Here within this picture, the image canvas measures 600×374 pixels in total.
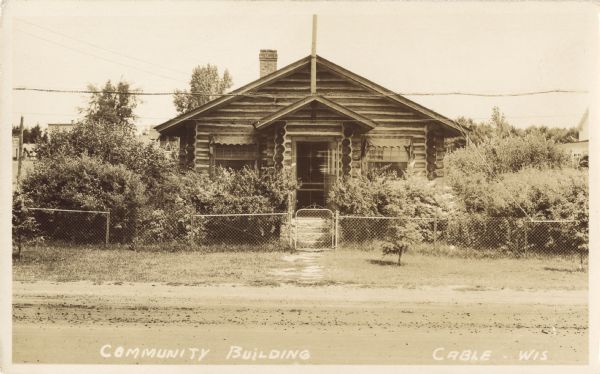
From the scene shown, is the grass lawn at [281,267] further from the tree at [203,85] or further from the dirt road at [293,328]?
the tree at [203,85]

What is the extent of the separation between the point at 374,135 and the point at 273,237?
4.54 m

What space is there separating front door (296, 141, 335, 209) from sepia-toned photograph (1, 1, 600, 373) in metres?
0.10

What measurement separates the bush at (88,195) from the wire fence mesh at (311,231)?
0.03m

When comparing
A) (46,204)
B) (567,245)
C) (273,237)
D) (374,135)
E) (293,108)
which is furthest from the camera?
(374,135)

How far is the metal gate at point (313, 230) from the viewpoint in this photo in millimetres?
11859

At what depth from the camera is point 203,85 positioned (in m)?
12.3

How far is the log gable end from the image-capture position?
1439 cm

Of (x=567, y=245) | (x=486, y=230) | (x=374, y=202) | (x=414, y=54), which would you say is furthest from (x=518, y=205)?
(x=414, y=54)

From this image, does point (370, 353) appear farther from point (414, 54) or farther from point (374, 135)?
point (374, 135)

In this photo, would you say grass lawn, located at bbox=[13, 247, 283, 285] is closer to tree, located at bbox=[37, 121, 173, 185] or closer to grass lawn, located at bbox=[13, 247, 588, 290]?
grass lawn, located at bbox=[13, 247, 588, 290]

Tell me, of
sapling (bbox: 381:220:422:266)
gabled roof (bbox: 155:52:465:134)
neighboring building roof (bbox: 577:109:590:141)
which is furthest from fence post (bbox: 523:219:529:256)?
gabled roof (bbox: 155:52:465:134)

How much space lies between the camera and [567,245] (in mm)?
10164

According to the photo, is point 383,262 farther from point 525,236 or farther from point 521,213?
point 521,213

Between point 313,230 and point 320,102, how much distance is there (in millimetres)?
3578
